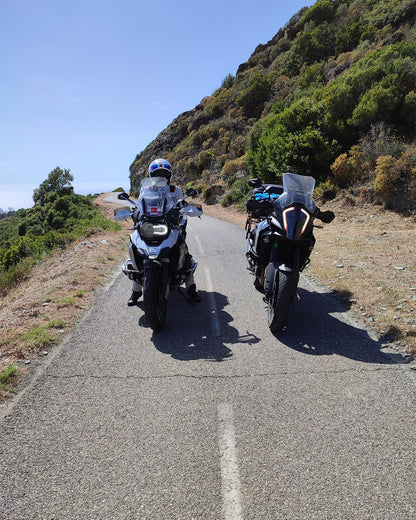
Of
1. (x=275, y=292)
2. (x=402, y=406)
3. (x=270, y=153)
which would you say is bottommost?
(x=402, y=406)

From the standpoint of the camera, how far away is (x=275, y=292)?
4551 mm

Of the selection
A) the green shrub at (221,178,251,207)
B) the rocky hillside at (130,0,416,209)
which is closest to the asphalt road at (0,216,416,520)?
the rocky hillside at (130,0,416,209)

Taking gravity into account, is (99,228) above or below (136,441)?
above

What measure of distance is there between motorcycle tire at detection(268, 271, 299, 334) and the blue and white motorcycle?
1.57 meters

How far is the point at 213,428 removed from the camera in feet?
9.37

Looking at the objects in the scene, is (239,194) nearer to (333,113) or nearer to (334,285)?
(333,113)

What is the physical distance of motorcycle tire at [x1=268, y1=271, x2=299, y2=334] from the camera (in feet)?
14.2

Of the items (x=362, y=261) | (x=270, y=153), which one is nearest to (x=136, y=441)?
(x=362, y=261)

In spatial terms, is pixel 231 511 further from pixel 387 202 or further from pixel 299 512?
pixel 387 202

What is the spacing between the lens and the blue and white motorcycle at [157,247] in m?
4.46

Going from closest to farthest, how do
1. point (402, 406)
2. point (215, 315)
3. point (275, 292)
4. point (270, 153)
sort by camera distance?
1. point (402, 406)
2. point (275, 292)
3. point (215, 315)
4. point (270, 153)

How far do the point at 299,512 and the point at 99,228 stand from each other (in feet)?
51.2

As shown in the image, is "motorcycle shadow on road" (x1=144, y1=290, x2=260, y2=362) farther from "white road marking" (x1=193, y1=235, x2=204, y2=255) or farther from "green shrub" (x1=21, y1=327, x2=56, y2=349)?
"white road marking" (x1=193, y1=235, x2=204, y2=255)

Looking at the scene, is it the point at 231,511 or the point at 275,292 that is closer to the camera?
the point at 231,511
